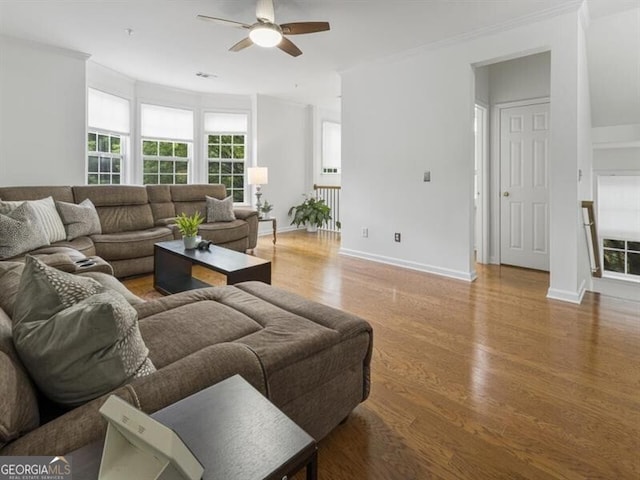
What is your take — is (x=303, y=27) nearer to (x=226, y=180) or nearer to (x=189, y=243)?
(x=189, y=243)

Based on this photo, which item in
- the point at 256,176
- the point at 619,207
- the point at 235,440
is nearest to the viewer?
the point at 235,440

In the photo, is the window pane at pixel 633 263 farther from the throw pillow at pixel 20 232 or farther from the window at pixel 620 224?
the throw pillow at pixel 20 232

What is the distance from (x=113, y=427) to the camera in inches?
26.5

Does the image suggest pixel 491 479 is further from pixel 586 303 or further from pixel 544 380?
pixel 586 303

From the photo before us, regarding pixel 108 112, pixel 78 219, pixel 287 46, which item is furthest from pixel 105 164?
pixel 287 46

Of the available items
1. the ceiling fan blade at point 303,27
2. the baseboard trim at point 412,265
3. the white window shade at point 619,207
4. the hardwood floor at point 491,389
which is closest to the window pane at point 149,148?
the hardwood floor at point 491,389

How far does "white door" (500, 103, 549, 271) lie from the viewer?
4.44 meters

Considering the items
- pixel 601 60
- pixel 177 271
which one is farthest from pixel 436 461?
pixel 601 60

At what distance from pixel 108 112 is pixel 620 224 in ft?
24.2

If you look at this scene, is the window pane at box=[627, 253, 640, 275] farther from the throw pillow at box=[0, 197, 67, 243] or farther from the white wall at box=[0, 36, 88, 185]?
the white wall at box=[0, 36, 88, 185]

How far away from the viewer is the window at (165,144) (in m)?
6.18

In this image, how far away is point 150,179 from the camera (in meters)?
6.27

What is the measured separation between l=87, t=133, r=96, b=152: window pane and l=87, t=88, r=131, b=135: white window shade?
0.44 ft

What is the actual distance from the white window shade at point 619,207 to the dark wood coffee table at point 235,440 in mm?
5496
